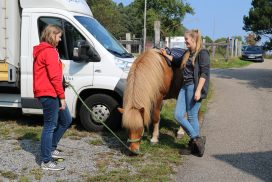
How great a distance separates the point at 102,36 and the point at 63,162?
2.82 m

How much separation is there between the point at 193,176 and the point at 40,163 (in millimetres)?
2033

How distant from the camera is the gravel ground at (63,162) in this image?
5215mm

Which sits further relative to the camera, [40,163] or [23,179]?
[40,163]

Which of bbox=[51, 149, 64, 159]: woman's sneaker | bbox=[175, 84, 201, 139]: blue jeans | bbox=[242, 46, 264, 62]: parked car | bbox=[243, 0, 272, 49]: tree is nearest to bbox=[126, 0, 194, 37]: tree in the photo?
bbox=[242, 46, 264, 62]: parked car

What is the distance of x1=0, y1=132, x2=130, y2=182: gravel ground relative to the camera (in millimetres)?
5215

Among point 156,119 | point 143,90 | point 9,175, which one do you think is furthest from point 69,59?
point 9,175

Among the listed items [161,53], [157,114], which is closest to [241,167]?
[157,114]

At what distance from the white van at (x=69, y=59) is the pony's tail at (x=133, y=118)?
5.12 feet

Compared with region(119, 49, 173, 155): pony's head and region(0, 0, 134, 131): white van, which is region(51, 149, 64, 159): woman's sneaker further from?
region(0, 0, 134, 131): white van

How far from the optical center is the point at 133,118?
5672 millimetres

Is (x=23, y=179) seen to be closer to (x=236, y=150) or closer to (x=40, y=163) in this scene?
(x=40, y=163)

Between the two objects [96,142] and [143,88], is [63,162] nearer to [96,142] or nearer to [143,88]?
[96,142]

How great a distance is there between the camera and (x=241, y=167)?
5.68m

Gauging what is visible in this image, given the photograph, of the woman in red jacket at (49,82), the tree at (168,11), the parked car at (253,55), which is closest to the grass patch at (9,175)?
the woman in red jacket at (49,82)
